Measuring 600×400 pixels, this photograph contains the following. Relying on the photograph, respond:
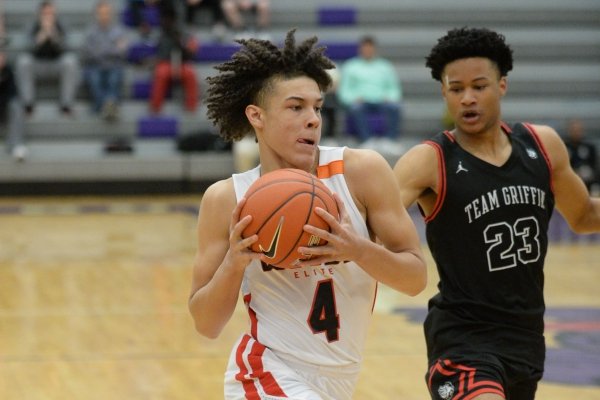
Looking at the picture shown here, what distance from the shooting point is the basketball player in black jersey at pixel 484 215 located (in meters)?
4.12

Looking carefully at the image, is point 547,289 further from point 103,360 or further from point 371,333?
point 103,360

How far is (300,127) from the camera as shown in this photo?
3607mm

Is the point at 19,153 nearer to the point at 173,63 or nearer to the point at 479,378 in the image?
the point at 173,63

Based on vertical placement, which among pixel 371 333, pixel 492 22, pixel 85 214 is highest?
pixel 492 22

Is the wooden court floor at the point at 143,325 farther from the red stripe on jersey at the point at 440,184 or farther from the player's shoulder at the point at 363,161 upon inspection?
A: the player's shoulder at the point at 363,161

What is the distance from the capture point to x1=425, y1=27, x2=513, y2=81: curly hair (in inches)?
172

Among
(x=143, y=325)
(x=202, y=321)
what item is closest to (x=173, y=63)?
(x=143, y=325)

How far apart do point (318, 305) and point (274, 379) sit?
30cm

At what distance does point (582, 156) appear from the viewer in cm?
Result: 1636

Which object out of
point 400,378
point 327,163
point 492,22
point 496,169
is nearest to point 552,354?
point 400,378

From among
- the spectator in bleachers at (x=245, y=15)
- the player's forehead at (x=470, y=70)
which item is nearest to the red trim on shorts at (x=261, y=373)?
the player's forehead at (x=470, y=70)

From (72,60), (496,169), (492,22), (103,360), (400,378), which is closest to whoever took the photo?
(496,169)

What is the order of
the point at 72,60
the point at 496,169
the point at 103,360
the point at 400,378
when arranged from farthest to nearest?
the point at 72,60
the point at 103,360
the point at 400,378
the point at 496,169

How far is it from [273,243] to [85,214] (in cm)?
1183
